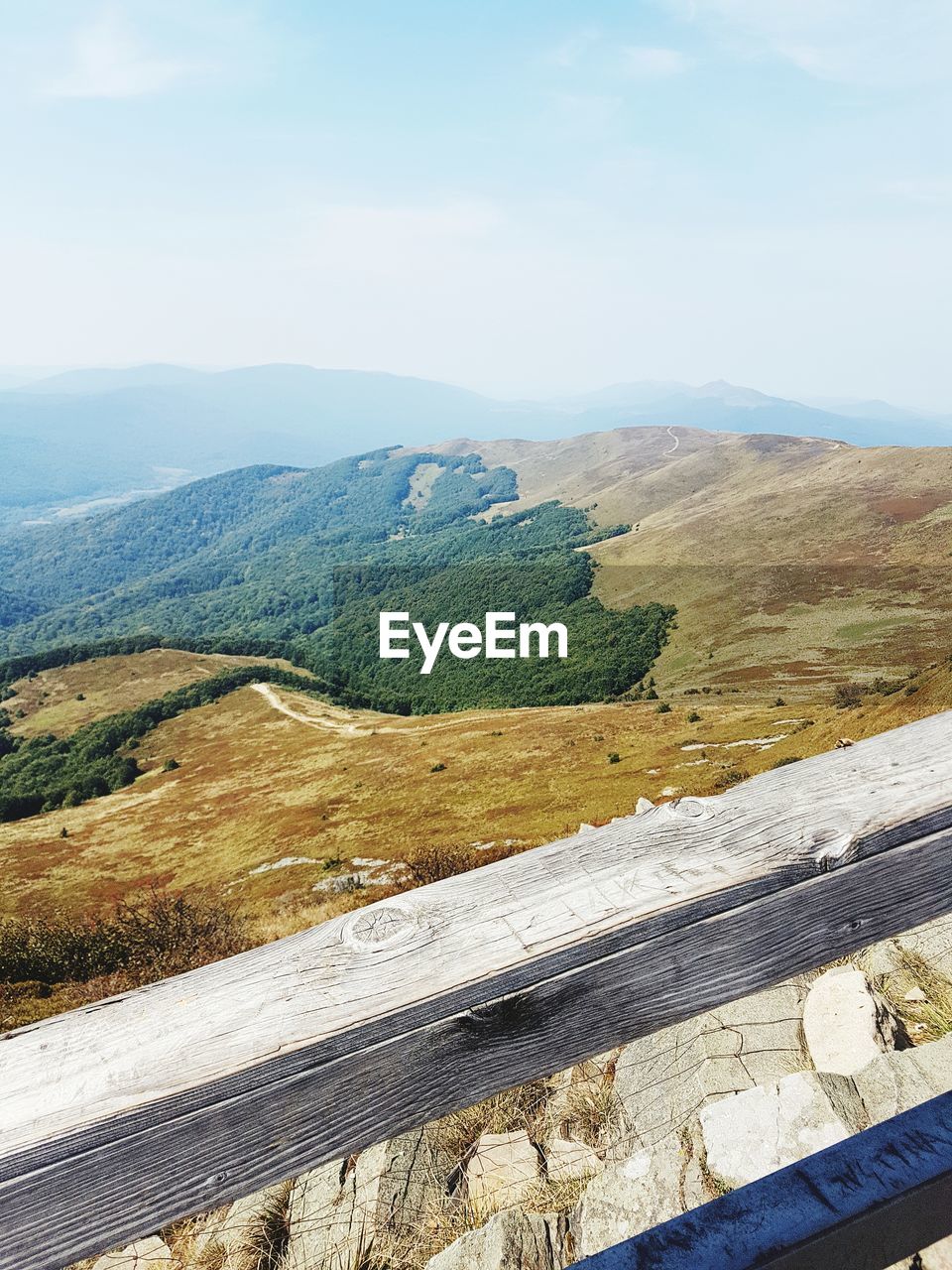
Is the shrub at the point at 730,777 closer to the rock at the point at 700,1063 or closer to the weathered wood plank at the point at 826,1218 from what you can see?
the rock at the point at 700,1063

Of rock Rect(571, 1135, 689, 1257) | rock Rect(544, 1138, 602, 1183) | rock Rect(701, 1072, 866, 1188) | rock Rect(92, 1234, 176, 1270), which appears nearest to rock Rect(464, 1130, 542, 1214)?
rock Rect(544, 1138, 602, 1183)

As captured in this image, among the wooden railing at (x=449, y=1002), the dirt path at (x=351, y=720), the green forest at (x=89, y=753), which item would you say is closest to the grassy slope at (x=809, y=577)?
the dirt path at (x=351, y=720)

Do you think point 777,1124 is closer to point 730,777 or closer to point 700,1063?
point 700,1063

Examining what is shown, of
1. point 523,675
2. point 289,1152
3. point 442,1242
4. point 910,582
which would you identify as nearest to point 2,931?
point 442,1242

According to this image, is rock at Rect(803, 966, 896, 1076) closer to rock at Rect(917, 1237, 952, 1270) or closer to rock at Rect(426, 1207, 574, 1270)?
rock at Rect(426, 1207, 574, 1270)

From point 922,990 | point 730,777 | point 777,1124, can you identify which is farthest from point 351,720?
point 777,1124

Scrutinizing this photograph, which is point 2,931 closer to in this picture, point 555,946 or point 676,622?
point 555,946
